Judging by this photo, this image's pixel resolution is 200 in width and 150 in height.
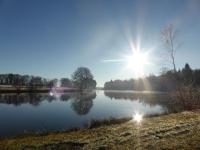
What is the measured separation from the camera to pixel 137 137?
12.1 m

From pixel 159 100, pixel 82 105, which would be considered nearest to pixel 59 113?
pixel 82 105

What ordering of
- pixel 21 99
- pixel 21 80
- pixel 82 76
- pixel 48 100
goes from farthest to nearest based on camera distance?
1. pixel 21 80
2. pixel 82 76
3. pixel 48 100
4. pixel 21 99

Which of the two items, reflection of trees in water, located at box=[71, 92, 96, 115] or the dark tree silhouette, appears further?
the dark tree silhouette

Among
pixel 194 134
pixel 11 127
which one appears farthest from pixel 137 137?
pixel 11 127

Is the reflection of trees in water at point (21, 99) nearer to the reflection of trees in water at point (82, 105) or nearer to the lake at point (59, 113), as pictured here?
the lake at point (59, 113)

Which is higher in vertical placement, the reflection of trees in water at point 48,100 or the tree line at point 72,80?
the tree line at point 72,80

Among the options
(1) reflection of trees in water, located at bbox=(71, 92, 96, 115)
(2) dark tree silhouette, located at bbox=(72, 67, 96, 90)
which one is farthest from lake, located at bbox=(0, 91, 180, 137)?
(2) dark tree silhouette, located at bbox=(72, 67, 96, 90)

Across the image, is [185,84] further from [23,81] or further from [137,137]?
[23,81]

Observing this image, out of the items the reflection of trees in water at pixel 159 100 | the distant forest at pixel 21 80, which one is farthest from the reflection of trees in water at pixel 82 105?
the distant forest at pixel 21 80

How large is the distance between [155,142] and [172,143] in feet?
2.62

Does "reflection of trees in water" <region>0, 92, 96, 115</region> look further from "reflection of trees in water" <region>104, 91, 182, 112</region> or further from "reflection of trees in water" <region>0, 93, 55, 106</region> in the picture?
"reflection of trees in water" <region>104, 91, 182, 112</region>

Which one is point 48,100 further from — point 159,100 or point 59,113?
point 159,100

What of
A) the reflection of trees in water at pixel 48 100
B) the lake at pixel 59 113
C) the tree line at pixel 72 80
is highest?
the tree line at pixel 72 80

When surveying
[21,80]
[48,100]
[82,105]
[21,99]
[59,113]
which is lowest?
[59,113]
